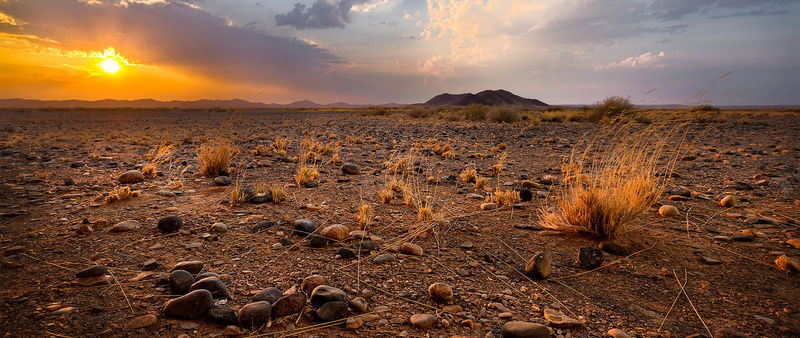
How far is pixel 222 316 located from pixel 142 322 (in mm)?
437

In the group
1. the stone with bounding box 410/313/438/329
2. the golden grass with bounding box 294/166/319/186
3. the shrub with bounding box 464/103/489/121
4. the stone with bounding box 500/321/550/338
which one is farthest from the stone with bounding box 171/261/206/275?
the shrub with bounding box 464/103/489/121

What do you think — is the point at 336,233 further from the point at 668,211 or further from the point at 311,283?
the point at 668,211

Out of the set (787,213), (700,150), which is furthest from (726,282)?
(700,150)

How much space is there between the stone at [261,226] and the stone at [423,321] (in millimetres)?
2154

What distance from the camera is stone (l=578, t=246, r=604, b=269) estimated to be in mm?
2947

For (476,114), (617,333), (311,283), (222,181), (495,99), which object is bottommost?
(617,333)

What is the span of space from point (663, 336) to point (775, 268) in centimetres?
172

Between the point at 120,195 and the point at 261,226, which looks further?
the point at 120,195

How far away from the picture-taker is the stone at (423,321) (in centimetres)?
210

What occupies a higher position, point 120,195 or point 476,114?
point 476,114

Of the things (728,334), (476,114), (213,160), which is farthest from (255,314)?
(476,114)

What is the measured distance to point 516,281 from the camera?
8.95ft

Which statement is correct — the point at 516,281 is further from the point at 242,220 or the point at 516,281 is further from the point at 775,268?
the point at 242,220

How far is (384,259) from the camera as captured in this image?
3.00m
